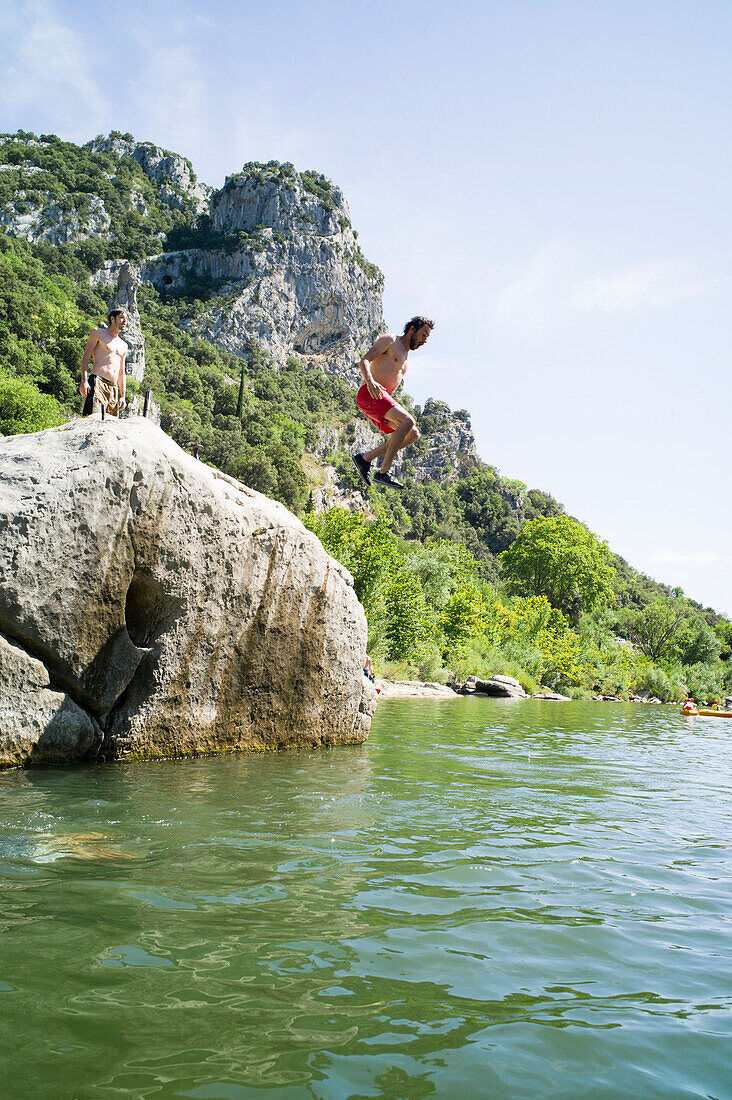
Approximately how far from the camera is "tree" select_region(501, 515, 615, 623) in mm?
62688

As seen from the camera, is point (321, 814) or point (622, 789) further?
point (622, 789)

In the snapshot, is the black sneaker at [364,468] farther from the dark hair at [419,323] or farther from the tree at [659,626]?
the tree at [659,626]

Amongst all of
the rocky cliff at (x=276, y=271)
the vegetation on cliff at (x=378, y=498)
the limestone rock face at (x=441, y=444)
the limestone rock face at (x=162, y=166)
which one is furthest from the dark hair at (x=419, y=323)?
the limestone rock face at (x=162, y=166)

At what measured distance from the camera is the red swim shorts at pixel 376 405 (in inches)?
313

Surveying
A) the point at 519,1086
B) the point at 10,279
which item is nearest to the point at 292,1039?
the point at 519,1086

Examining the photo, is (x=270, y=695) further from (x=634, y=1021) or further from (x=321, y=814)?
(x=634, y=1021)

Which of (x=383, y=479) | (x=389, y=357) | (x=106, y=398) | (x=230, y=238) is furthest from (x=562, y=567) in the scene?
(x=230, y=238)

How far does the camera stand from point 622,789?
9297 mm

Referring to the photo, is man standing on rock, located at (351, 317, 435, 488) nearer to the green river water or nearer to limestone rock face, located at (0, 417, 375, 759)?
limestone rock face, located at (0, 417, 375, 759)

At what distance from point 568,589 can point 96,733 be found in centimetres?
5896

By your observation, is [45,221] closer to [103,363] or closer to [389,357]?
[103,363]

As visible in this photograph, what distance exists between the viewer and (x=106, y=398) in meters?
10.9

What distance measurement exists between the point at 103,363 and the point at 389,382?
4938 millimetres

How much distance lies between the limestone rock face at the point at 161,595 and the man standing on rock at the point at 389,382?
2.67m
